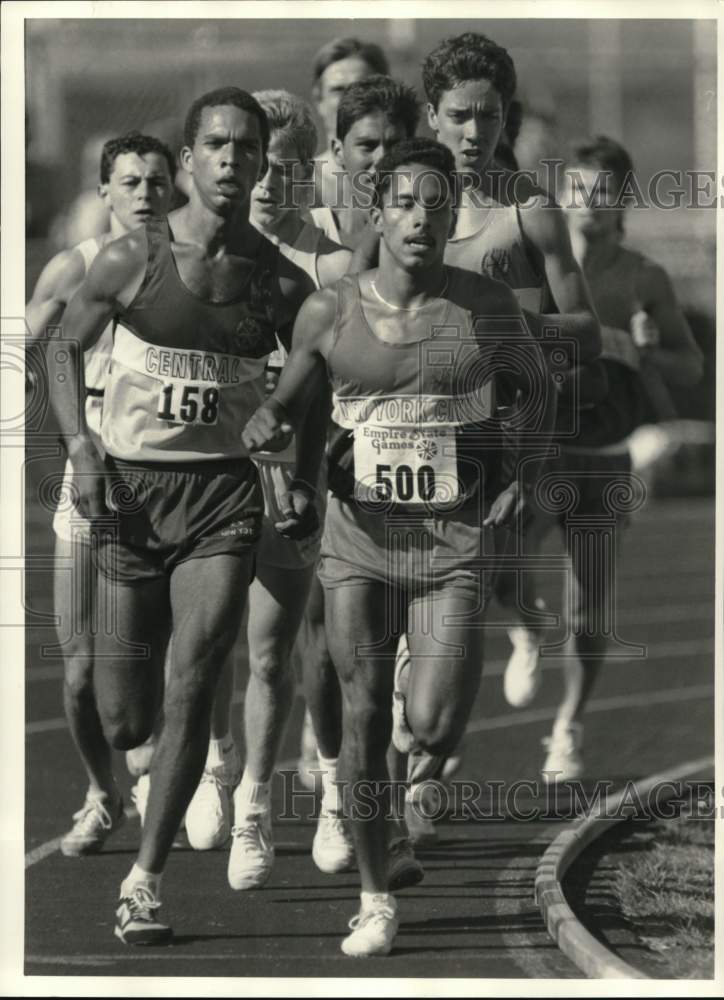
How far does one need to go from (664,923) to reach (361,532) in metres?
1.80

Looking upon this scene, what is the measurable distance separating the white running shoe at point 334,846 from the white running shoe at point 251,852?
0.21m

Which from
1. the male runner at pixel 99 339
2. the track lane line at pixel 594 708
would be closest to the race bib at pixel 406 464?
the male runner at pixel 99 339

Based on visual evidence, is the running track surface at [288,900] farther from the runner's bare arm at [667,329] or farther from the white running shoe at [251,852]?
the runner's bare arm at [667,329]

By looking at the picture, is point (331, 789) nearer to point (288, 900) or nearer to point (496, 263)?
point (288, 900)

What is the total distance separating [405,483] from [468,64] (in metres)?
1.52

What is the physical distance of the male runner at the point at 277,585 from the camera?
7.00 m

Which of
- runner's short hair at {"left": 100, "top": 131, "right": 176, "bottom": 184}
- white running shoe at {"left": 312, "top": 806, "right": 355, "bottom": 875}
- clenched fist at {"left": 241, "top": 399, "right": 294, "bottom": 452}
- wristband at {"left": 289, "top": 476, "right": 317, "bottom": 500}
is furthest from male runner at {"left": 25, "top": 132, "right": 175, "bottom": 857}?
white running shoe at {"left": 312, "top": 806, "right": 355, "bottom": 875}

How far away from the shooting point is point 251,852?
23.0ft

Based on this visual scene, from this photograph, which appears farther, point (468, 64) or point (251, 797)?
point (251, 797)

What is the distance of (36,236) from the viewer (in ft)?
22.7

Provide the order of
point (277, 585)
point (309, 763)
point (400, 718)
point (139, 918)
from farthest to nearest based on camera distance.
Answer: point (309, 763)
point (400, 718)
point (277, 585)
point (139, 918)

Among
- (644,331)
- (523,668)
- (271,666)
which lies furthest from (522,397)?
(523,668)

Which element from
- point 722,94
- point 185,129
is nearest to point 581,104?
point 722,94

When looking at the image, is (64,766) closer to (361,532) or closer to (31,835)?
(31,835)
